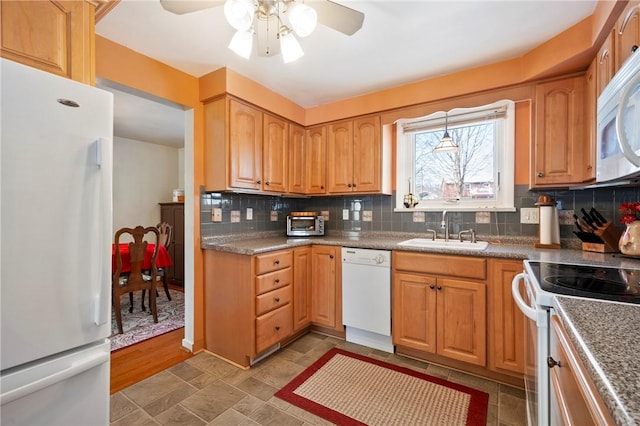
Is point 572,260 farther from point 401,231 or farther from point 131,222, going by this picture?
point 131,222

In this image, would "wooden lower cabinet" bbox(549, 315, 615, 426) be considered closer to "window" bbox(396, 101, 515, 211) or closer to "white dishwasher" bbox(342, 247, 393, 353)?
"white dishwasher" bbox(342, 247, 393, 353)

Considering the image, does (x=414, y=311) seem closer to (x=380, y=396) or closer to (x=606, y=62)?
(x=380, y=396)

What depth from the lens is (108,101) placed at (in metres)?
1.18

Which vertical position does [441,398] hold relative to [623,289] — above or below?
below

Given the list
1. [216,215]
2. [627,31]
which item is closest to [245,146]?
[216,215]

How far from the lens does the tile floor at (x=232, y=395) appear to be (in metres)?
1.60

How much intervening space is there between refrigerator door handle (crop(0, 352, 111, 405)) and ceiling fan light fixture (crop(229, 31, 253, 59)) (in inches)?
60.3

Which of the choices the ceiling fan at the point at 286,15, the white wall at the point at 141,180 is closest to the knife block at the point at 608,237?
the ceiling fan at the point at 286,15

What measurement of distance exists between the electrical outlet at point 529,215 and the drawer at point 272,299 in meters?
2.06

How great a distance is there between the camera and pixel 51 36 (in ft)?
3.97

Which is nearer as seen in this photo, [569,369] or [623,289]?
[569,369]

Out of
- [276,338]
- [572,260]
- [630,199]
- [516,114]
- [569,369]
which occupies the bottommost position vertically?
[276,338]

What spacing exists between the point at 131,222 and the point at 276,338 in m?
3.90

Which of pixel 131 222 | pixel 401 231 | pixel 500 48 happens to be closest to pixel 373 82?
pixel 500 48
